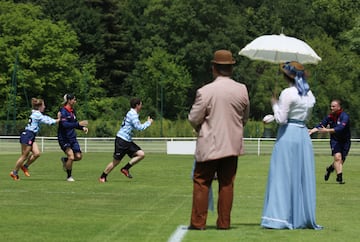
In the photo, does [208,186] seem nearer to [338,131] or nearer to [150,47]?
[338,131]

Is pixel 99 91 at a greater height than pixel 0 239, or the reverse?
pixel 0 239

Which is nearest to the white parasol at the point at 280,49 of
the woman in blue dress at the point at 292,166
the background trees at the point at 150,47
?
the woman in blue dress at the point at 292,166

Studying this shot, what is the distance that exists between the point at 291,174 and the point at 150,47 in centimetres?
8911

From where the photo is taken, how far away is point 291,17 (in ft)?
344

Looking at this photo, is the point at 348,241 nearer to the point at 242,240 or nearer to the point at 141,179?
the point at 242,240

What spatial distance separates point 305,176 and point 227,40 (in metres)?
88.1

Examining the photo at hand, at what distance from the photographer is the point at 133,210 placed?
1528 cm

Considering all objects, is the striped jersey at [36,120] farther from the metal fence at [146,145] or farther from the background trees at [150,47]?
the background trees at [150,47]

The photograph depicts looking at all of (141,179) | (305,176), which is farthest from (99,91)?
(305,176)

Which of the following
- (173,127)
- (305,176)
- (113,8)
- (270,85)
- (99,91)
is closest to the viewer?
(305,176)

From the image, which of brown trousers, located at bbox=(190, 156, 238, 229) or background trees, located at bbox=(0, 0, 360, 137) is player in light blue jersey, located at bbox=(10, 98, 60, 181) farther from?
background trees, located at bbox=(0, 0, 360, 137)

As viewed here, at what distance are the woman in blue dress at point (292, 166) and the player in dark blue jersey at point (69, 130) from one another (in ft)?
35.0

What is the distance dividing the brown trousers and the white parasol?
352cm

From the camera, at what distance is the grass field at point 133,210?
1170 cm
